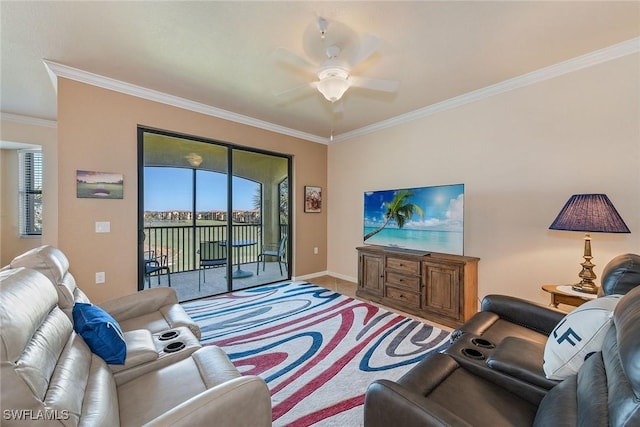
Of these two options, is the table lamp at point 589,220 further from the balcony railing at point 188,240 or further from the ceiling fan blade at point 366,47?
the balcony railing at point 188,240

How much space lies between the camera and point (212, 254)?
4371 mm

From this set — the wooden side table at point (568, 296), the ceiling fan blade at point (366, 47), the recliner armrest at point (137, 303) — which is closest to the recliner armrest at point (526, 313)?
the wooden side table at point (568, 296)

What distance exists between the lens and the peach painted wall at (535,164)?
2381 millimetres

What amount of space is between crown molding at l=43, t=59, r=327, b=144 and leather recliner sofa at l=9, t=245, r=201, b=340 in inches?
81.2

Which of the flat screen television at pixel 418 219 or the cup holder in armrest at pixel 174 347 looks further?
the flat screen television at pixel 418 219

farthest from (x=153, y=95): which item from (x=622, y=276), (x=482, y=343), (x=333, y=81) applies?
(x=622, y=276)

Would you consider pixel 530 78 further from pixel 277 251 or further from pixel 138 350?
pixel 277 251

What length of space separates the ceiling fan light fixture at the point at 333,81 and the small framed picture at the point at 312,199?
280cm

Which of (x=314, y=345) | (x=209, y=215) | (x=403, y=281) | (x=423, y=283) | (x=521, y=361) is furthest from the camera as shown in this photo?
(x=209, y=215)

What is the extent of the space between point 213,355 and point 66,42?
2935mm

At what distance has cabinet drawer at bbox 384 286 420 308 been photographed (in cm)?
333

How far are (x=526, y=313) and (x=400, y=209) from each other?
200 cm

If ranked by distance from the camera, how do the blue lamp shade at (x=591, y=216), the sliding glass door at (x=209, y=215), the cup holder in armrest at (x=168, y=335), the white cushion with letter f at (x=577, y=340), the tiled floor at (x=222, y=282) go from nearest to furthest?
the white cushion with letter f at (x=577, y=340), the cup holder in armrest at (x=168, y=335), the blue lamp shade at (x=591, y=216), the sliding glass door at (x=209, y=215), the tiled floor at (x=222, y=282)

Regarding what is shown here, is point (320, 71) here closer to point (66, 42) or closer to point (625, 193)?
point (66, 42)
